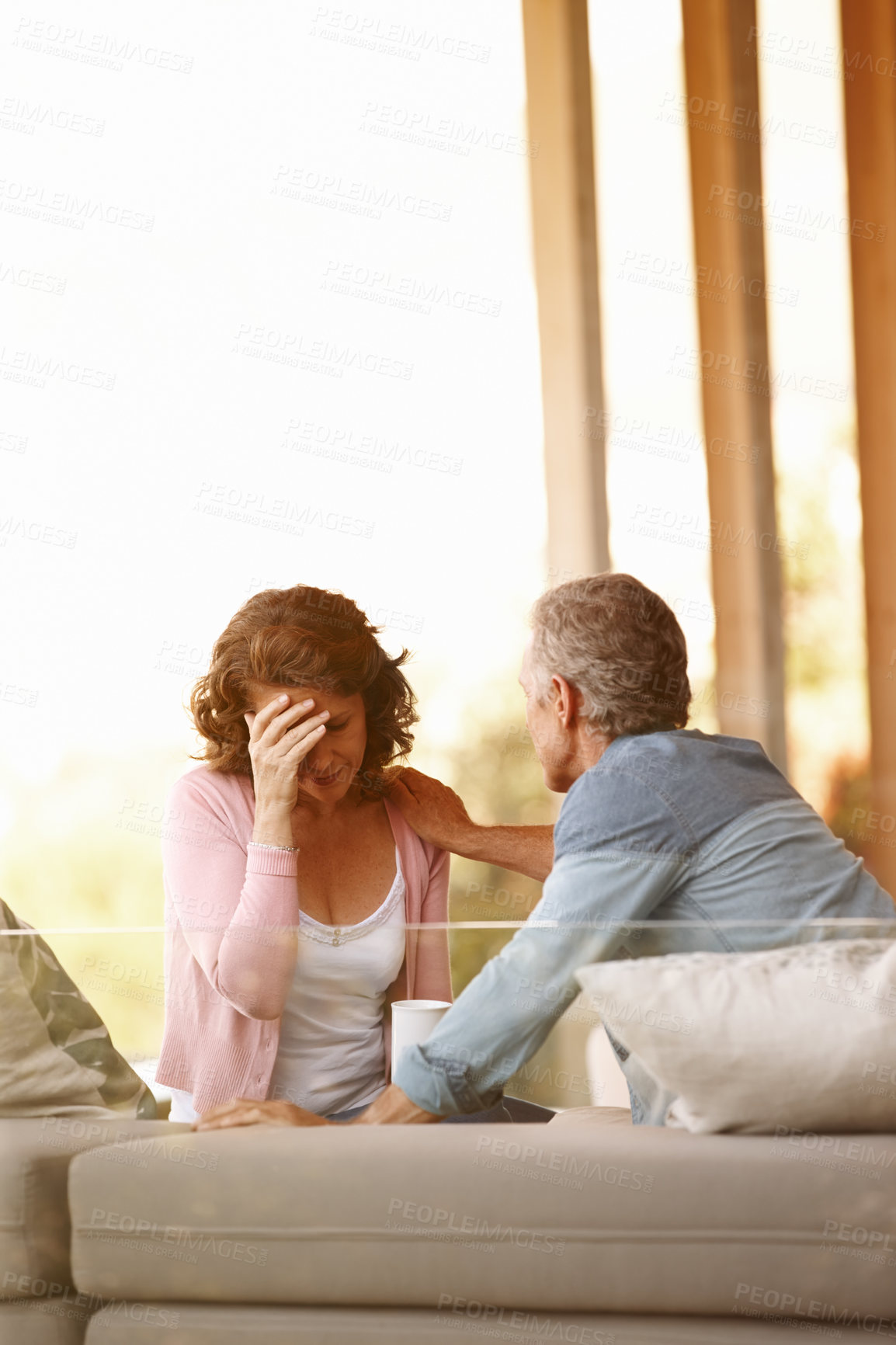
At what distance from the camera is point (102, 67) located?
301cm

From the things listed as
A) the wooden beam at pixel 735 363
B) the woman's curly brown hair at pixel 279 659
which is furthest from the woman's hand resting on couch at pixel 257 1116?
the wooden beam at pixel 735 363

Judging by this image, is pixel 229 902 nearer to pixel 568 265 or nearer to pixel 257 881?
pixel 257 881

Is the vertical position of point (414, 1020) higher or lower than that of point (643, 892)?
lower

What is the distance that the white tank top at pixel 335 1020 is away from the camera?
1232 mm

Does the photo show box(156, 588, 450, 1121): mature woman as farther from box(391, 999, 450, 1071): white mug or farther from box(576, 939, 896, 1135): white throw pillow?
box(576, 939, 896, 1135): white throw pillow

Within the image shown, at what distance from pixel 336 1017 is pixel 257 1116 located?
0.14m

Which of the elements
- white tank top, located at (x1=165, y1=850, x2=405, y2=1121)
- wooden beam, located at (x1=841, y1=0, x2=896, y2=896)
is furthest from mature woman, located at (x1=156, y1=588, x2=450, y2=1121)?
wooden beam, located at (x1=841, y1=0, x2=896, y2=896)

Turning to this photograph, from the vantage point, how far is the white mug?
1.27 m

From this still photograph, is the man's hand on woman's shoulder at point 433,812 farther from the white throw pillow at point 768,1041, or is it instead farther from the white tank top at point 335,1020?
the white throw pillow at point 768,1041

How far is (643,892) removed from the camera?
124cm

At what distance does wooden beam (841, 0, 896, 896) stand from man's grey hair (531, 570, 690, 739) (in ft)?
6.80

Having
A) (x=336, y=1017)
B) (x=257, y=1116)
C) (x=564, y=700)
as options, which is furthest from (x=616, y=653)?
(x=257, y=1116)

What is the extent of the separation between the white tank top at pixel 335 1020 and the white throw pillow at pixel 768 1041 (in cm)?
28

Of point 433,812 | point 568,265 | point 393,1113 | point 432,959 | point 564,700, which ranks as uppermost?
point 568,265
